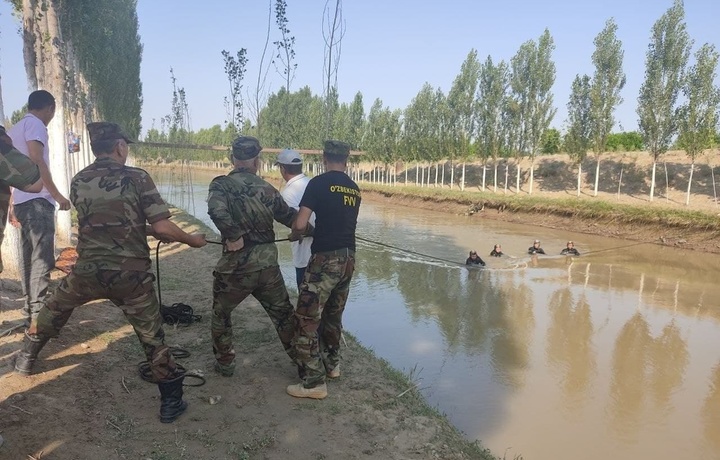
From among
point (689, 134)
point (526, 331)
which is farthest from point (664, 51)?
point (526, 331)

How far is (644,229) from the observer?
17.9 meters

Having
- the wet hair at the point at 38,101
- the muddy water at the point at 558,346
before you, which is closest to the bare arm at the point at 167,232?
the wet hair at the point at 38,101

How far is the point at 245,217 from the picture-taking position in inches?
133

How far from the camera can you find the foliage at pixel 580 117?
1027 inches

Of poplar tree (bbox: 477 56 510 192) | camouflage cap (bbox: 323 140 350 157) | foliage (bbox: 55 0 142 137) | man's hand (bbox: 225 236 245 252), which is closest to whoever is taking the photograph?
man's hand (bbox: 225 236 245 252)

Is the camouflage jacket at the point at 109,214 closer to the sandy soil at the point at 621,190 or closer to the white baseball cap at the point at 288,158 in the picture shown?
the white baseball cap at the point at 288,158

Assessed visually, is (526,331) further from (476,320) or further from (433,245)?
(433,245)

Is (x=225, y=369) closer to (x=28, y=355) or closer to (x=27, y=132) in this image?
(x=28, y=355)

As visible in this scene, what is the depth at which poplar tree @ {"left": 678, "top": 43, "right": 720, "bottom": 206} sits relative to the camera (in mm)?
20500

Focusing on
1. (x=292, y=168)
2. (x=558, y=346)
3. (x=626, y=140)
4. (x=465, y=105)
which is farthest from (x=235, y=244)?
(x=626, y=140)

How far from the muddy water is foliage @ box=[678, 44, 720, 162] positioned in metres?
10.1

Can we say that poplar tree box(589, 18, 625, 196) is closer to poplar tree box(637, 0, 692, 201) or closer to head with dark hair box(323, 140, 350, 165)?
poplar tree box(637, 0, 692, 201)

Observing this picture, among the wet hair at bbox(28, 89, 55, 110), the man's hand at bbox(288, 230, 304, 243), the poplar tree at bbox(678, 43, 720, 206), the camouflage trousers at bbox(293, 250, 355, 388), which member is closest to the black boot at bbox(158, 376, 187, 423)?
the camouflage trousers at bbox(293, 250, 355, 388)

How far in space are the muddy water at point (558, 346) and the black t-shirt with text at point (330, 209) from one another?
7.29 ft
